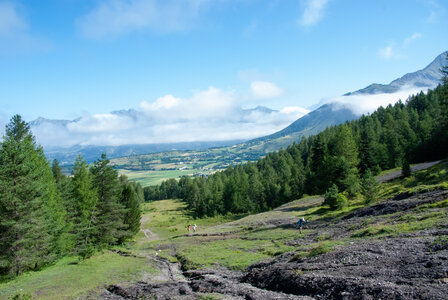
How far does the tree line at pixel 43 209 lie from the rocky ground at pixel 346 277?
586 inches

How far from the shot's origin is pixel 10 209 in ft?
99.7

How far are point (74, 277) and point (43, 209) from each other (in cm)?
1073

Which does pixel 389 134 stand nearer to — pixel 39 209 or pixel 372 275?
pixel 372 275

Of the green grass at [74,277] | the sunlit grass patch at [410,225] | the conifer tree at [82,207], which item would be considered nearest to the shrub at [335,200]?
the sunlit grass patch at [410,225]

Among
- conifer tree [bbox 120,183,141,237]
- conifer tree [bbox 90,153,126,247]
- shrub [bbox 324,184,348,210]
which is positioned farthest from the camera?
conifer tree [bbox 120,183,141,237]

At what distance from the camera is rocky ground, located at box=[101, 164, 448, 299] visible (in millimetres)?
13651

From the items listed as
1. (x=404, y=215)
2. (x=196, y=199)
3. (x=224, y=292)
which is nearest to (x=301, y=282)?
(x=224, y=292)

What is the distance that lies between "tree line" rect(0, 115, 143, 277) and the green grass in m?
2.52

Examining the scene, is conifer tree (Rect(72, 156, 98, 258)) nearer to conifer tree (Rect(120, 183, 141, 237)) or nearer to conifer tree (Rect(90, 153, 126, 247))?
conifer tree (Rect(90, 153, 126, 247))

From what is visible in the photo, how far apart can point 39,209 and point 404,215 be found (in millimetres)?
44862

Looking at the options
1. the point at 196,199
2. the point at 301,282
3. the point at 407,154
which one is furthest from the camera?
the point at 196,199

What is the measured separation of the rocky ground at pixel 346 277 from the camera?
13651 mm

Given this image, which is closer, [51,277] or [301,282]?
[301,282]

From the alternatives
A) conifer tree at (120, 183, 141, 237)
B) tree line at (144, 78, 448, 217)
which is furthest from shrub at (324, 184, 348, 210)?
conifer tree at (120, 183, 141, 237)
